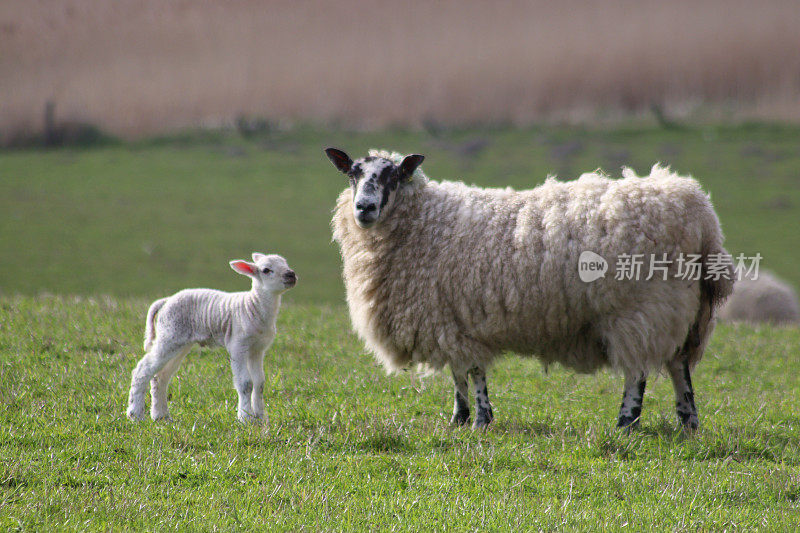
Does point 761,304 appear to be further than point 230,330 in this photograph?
Yes

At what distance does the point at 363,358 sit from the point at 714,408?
3.62 metres

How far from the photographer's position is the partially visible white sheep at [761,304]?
17234mm

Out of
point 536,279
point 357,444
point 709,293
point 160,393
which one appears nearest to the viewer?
point 357,444

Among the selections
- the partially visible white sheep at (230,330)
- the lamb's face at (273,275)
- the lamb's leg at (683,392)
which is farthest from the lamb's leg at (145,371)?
the lamb's leg at (683,392)

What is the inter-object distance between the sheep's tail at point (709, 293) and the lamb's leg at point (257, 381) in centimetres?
348

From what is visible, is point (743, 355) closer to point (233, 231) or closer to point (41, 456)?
point (41, 456)

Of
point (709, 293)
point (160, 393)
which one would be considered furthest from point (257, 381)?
point (709, 293)

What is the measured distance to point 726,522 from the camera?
4.62 meters

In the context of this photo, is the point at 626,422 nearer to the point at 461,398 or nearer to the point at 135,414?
the point at 461,398

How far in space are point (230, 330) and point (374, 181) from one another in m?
1.83

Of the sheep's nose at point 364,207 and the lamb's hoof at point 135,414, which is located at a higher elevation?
the sheep's nose at point 364,207

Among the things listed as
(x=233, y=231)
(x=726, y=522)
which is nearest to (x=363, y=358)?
(x=726, y=522)

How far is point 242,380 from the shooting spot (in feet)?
19.8

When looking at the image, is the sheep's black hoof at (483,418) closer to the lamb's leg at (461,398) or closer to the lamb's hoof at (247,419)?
the lamb's leg at (461,398)
